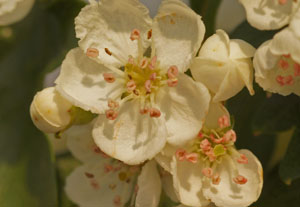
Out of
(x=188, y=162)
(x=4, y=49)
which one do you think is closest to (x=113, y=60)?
(x=188, y=162)

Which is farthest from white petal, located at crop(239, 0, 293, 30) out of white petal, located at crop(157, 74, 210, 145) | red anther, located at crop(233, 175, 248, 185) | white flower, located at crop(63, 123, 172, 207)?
white flower, located at crop(63, 123, 172, 207)

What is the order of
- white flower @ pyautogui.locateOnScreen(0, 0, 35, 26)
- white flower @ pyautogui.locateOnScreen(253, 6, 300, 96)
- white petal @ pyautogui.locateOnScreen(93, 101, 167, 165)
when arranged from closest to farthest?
1. white flower @ pyautogui.locateOnScreen(253, 6, 300, 96)
2. white petal @ pyautogui.locateOnScreen(93, 101, 167, 165)
3. white flower @ pyautogui.locateOnScreen(0, 0, 35, 26)

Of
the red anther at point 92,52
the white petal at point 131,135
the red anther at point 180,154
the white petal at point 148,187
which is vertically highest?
the red anther at point 92,52

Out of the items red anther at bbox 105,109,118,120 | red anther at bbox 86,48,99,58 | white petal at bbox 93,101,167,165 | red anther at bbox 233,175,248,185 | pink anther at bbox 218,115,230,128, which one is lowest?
red anther at bbox 233,175,248,185

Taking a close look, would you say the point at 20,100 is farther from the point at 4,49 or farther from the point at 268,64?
the point at 268,64

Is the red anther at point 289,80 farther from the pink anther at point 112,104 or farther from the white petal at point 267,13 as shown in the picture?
the pink anther at point 112,104

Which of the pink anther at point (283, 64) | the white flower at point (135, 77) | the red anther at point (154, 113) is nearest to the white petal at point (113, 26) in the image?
the white flower at point (135, 77)

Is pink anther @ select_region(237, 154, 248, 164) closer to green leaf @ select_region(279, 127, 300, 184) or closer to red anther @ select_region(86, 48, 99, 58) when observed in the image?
green leaf @ select_region(279, 127, 300, 184)
